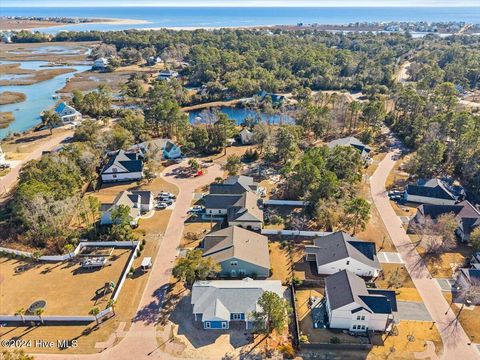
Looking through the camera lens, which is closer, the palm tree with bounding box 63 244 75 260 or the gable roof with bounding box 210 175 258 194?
the palm tree with bounding box 63 244 75 260

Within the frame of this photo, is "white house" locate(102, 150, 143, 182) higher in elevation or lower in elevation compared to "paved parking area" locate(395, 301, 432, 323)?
higher

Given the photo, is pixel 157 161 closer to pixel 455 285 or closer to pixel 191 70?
pixel 455 285

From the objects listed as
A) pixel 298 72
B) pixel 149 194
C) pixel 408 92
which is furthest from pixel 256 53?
pixel 149 194

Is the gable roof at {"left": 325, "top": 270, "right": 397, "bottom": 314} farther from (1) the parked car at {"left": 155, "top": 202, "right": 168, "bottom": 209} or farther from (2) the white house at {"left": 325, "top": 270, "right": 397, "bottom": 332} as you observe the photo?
(1) the parked car at {"left": 155, "top": 202, "right": 168, "bottom": 209}

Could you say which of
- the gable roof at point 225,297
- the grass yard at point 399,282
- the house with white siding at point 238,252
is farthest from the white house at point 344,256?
the gable roof at point 225,297

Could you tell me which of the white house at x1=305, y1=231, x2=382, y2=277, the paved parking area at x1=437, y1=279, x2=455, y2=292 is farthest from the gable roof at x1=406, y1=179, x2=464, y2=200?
the white house at x1=305, y1=231, x2=382, y2=277

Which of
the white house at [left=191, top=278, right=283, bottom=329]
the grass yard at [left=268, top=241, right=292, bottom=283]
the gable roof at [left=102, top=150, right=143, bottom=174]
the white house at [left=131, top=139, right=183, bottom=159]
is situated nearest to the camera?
the white house at [left=191, top=278, right=283, bottom=329]
